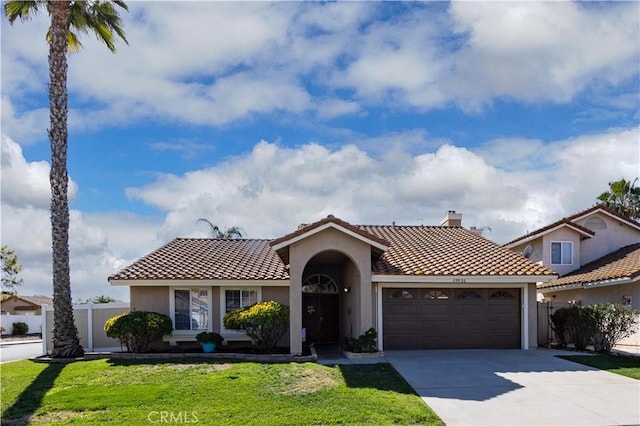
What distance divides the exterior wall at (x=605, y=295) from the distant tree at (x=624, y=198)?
11.1 metres

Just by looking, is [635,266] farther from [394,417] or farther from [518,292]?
[394,417]

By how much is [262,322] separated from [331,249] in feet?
10.3

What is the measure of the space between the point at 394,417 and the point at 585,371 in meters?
7.48

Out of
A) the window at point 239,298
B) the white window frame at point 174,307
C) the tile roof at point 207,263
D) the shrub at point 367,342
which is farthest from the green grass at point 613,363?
the white window frame at point 174,307

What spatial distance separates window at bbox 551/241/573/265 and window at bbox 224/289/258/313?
14610mm

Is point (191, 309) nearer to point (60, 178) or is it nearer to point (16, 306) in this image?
point (60, 178)

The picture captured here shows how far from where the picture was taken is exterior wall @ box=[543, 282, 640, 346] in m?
19.8

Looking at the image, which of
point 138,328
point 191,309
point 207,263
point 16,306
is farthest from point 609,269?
point 16,306

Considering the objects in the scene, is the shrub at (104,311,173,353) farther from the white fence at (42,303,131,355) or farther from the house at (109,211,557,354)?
the white fence at (42,303,131,355)

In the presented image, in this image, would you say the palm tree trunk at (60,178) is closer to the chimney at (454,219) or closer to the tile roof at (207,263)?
the tile roof at (207,263)

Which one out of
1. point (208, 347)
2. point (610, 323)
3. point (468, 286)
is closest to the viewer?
point (610, 323)

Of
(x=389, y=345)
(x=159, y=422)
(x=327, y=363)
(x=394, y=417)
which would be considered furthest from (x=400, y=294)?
(x=159, y=422)

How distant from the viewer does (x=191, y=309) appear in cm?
1938

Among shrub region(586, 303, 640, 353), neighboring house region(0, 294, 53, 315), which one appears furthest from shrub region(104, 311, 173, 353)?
neighboring house region(0, 294, 53, 315)
